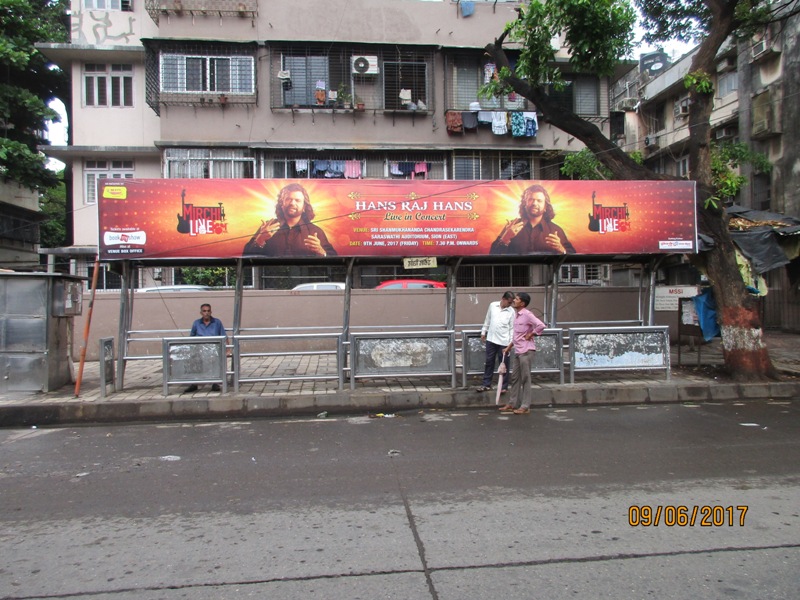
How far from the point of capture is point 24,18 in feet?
56.9

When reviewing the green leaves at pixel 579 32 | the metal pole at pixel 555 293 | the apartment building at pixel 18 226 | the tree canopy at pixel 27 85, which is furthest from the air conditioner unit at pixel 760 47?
the apartment building at pixel 18 226

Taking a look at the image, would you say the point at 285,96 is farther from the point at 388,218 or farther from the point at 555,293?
the point at 555,293

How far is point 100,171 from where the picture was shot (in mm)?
16906

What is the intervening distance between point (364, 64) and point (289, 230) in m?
9.73

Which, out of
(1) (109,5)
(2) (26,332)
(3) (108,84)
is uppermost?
(1) (109,5)

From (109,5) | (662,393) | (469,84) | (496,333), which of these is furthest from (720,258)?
(109,5)

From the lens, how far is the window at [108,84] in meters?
16.9

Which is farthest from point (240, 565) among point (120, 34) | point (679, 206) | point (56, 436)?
point (120, 34)

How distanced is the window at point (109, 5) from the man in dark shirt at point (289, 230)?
12557 mm

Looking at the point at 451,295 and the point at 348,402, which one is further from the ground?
the point at 451,295

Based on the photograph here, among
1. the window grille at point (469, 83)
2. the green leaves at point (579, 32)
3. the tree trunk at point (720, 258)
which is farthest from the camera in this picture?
the window grille at point (469, 83)

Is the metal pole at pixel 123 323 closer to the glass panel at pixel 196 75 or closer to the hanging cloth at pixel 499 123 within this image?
the glass panel at pixel 196 75

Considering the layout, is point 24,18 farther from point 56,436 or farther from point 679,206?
point 679,206

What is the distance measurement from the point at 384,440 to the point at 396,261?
393cm
